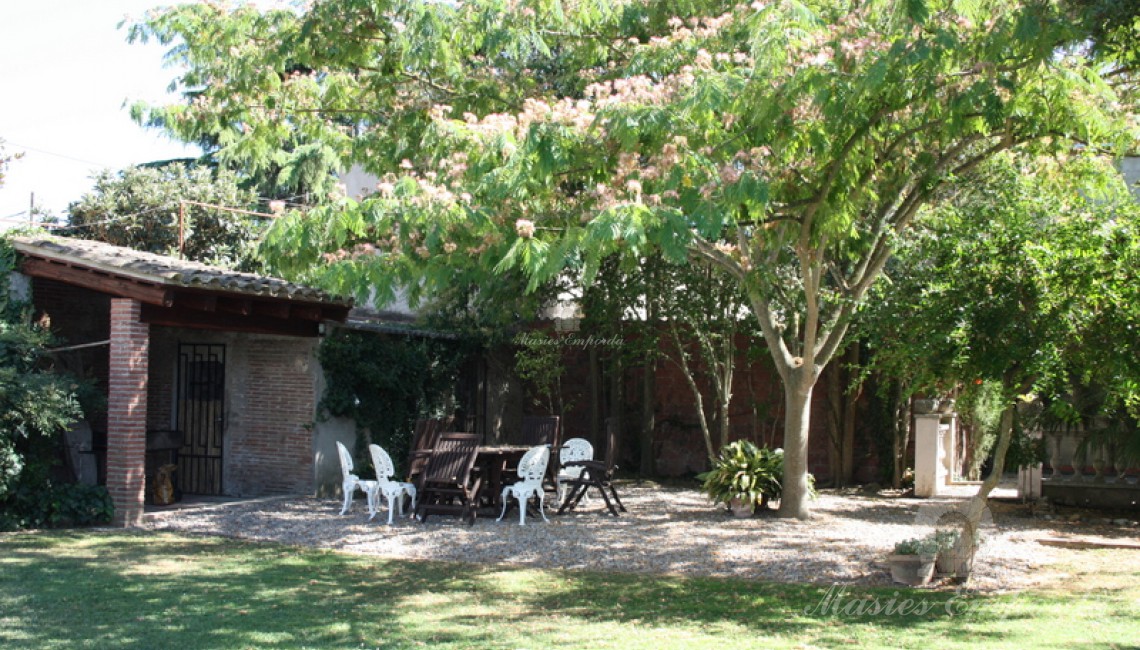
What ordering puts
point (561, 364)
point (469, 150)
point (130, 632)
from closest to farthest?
point (130, 632), point (469, 150), point (561, 364)

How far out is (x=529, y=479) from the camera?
11828mm

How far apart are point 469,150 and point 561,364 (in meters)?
10.2

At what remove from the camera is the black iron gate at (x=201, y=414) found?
582 inches

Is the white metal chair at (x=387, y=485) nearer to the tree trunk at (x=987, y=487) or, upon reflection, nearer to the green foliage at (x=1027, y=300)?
the green foliage at (x=1027, y=300)

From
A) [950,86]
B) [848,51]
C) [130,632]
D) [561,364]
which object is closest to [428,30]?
[848,51]

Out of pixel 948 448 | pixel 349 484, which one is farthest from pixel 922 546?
pixel 948 448

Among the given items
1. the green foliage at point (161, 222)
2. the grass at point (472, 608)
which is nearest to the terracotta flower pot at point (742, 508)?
the grass at point (472, 608)

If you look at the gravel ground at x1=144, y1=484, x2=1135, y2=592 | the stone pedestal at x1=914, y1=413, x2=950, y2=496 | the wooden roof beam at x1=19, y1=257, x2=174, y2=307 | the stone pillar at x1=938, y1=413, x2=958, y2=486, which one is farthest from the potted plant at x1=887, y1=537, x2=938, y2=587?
the wooden roof beam at x1=19, y1=257, x2=174, y2=307

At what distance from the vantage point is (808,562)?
370 inches

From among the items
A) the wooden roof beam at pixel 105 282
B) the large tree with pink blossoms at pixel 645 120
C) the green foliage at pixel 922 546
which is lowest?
the green foliage at pixel 922 546

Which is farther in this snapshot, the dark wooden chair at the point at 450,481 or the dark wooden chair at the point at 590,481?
the dark wooden chair at the point at 590,481

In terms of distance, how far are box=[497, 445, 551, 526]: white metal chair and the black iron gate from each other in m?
5.16

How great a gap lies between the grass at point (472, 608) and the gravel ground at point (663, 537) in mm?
438

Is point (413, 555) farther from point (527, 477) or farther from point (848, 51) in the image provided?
point (848, 51)
